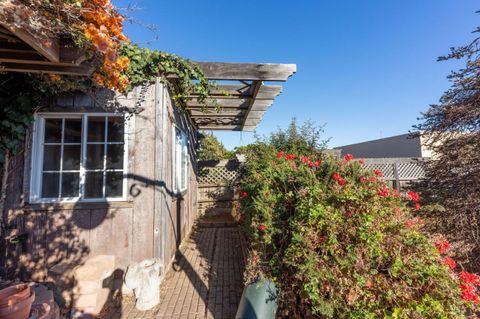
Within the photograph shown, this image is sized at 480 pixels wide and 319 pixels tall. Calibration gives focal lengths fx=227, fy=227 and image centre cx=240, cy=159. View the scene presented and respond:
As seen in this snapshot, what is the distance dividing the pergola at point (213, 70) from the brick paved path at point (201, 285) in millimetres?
2711

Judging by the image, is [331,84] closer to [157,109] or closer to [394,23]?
[394,23]

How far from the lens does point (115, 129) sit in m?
3.40

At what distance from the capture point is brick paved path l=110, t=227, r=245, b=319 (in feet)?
8.52

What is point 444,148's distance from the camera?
387 centimetres

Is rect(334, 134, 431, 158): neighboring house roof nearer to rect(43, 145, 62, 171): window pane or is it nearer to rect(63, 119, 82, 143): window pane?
rect(63, 119, 82, 143): window pane

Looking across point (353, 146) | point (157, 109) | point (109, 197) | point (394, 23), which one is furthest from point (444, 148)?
point (353, 146)

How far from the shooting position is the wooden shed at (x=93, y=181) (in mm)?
3158

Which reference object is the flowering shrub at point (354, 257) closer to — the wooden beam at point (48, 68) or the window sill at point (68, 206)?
the window sill at point (68, 206)

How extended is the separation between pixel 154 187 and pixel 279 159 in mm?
2062

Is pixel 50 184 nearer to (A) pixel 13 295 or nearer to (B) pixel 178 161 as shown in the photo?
(A) pixel 13 295

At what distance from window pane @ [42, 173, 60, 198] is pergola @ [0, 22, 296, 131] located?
1662 millimetres

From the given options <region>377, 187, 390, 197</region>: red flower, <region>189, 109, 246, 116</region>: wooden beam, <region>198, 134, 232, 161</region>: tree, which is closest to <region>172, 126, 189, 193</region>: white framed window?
<region>189, 109, 246, 116</region>: wooden beam

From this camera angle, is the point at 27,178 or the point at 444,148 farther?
the point at 444,148

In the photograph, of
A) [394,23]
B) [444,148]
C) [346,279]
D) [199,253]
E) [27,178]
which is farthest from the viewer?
[394,23]
